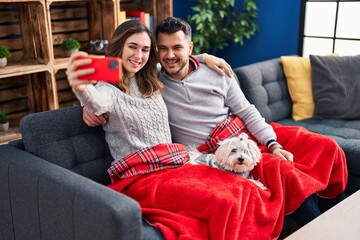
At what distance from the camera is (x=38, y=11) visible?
2.65 metres

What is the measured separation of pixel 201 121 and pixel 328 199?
71cm

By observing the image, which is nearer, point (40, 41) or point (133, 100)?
point (133, 100)

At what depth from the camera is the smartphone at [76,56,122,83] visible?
1.22 meters

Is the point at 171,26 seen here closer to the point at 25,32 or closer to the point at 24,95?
the point at 25,32

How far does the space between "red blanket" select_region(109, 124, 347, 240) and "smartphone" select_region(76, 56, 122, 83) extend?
542 millimetres

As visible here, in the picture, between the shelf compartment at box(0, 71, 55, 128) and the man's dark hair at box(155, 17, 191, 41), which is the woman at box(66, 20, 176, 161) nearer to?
the man's dark hair at box(155, 17, 191, 41)

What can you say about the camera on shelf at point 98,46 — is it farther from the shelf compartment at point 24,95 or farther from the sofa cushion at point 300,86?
the sofa cushion at point 300,86

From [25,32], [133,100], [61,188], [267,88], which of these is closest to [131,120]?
[133,100]

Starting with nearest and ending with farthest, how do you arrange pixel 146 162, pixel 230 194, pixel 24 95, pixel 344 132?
pixel 230 194
pixel 146 162
pixel 344 132
pixel 24 95

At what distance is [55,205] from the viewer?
4.72 ft

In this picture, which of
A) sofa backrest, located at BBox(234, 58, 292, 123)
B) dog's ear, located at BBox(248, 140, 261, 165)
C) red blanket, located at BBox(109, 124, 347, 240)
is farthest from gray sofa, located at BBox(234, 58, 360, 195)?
dog's ear, located at BBox(248, 140, 261, 165)

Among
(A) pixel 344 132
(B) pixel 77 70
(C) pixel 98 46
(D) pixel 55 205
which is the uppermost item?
(B) pixel 77 70

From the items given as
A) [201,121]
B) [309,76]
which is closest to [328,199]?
[201,121]

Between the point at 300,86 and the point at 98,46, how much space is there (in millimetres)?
1467
